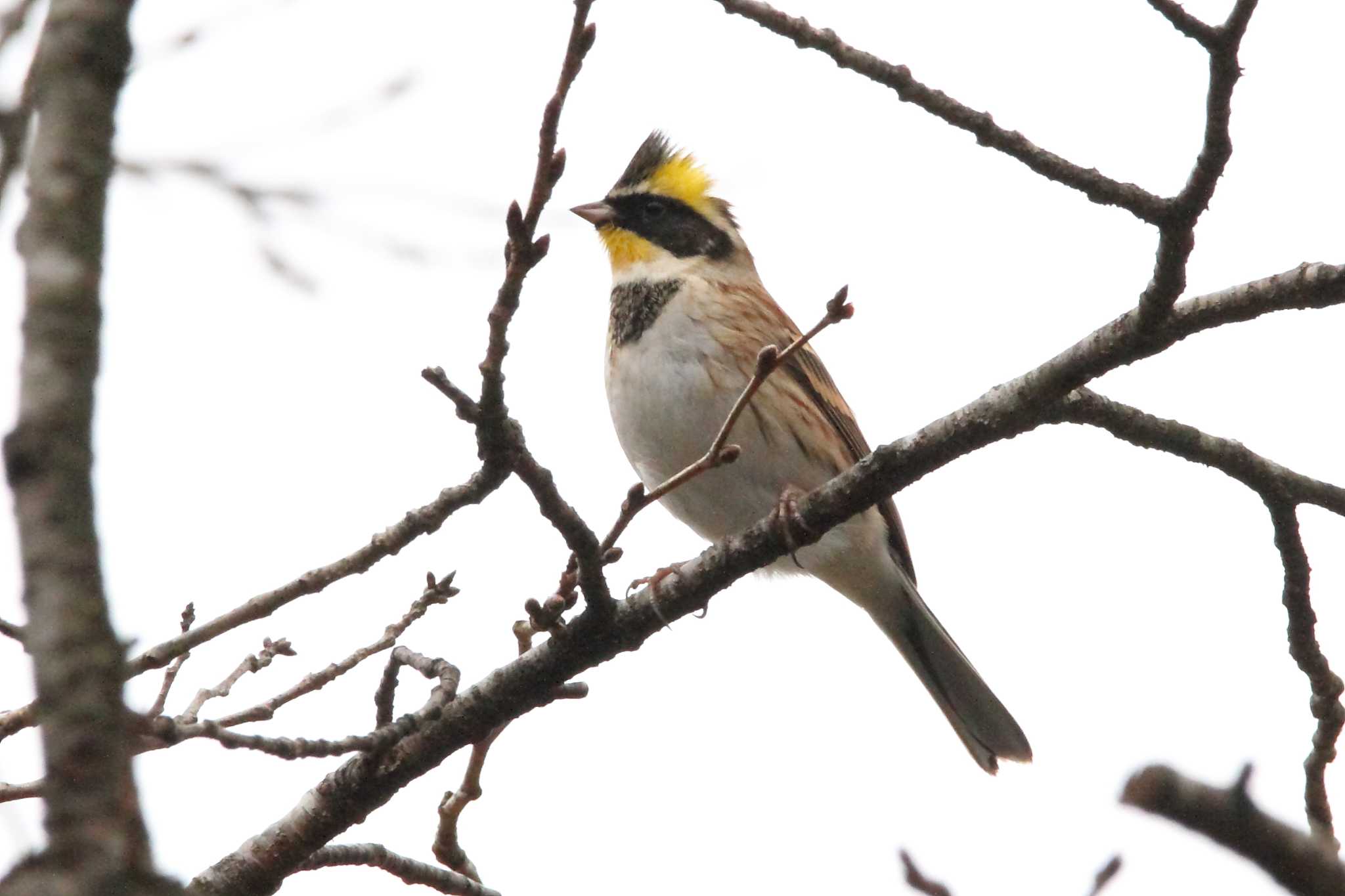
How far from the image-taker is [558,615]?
4.71 m

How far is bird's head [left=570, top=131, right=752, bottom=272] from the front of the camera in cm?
856

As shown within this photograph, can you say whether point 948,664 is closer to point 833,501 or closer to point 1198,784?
point 833,501

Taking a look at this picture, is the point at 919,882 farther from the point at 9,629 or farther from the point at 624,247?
the point at 624,247

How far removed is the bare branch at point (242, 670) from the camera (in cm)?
468

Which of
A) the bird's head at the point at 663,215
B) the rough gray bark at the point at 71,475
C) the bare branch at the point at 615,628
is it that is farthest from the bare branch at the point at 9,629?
the bird's head at the point at 663,215

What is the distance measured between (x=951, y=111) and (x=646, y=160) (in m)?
5.27

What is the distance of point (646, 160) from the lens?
9.07 m

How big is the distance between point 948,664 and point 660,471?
178 centimetres

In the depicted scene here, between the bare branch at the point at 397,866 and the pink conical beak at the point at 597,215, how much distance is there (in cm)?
430

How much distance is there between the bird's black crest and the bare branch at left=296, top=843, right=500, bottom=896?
479 cm

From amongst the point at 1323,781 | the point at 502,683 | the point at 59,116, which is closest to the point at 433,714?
the point at 502,683

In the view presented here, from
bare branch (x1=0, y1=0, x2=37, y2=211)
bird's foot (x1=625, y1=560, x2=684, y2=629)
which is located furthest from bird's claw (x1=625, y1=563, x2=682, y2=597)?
bare branch (x1=0, y1=0, x2=37, y2=211)

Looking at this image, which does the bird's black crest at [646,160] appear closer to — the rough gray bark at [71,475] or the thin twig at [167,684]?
the thin twig at [167,684]

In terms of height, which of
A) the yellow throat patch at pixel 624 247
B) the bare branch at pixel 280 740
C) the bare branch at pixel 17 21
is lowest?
the bare branch at pixel 280 740
